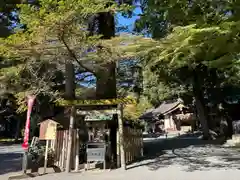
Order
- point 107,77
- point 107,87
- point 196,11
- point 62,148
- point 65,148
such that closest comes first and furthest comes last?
point 196,11 → point 65,148 → point 62,148 → point 107,77 → point 107,87

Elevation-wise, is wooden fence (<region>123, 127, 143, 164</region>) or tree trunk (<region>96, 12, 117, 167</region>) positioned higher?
tree trunk (<region>96, 12, 117, 167</region>)

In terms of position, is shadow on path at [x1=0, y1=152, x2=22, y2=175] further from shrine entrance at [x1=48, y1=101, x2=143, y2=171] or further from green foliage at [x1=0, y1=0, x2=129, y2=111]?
green foliage at [x1=0, y1=0, x2=129, y2=111]

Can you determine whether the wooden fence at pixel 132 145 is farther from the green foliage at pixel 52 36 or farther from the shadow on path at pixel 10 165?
the shadow on path at pixel 10 165

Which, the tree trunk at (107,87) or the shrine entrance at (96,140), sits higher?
the tree trunk at (107,87)

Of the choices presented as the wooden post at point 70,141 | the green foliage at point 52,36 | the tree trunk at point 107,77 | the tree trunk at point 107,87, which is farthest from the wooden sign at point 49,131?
the tree trunk at point 107,87

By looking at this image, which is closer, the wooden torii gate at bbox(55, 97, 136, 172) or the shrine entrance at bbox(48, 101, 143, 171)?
the wooden torii gate at bbox(55, 97, 136, 172)

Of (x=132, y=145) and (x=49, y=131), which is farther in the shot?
(x=132, y=145)

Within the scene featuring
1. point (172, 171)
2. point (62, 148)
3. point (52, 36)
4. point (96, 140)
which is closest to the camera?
point (52, 36)

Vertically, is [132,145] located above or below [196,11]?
below

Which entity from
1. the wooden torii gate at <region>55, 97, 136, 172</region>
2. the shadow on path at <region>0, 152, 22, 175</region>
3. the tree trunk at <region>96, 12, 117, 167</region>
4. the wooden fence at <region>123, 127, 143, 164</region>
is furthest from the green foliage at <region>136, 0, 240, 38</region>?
the shadow on path at <region>0, 152, 22, 175</region>

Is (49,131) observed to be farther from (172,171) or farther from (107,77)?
(172,171)

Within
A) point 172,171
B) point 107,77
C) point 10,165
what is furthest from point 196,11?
point 10,165

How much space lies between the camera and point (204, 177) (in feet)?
34.8

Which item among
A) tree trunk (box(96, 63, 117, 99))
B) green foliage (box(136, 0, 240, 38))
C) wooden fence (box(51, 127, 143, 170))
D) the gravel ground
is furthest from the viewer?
tree trunk (box(96, 63, 117, 99))
